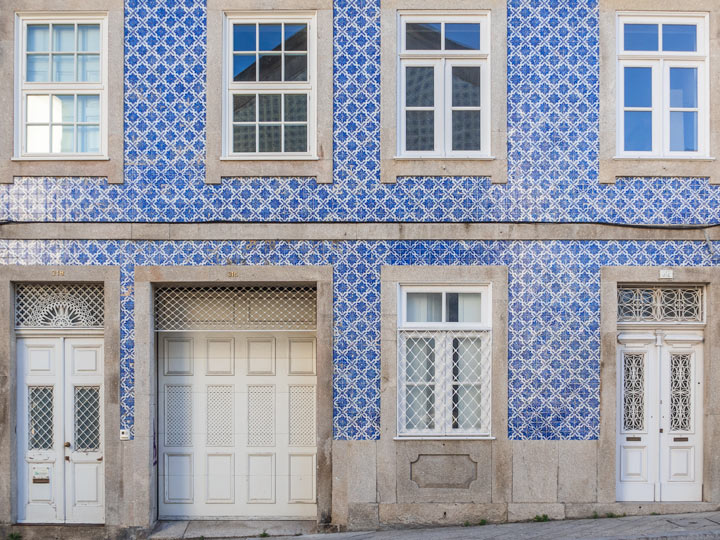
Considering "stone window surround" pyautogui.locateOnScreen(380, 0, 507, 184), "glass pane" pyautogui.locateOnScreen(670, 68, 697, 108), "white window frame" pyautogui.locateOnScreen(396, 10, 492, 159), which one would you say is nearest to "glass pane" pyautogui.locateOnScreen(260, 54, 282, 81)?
"stone window surround" pyautogui.locateOnScreen(380, 0, 507, 184)

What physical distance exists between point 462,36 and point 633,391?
4627 mm

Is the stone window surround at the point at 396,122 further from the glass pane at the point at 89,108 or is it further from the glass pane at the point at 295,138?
the glass pane at the point at 89,108

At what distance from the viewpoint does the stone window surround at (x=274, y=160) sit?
6.56 meters

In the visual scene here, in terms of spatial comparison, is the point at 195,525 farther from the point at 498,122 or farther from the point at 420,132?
the point at 498,122

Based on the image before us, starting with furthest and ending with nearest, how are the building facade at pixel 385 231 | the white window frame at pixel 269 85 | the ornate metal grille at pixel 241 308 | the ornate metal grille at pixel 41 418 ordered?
1. the ornate metal grille at pixel 241 308
2. the ornate metal grille at pixel 41 418
3. the white window frame at pixel 269 85
4. the building facade at pixel 385 231

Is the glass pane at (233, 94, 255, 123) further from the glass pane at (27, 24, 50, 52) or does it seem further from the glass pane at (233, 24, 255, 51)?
the glass pane at (27, 24, 50, 52)

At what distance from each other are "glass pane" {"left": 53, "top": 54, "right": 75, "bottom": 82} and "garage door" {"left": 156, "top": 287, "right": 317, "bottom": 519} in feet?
9.26

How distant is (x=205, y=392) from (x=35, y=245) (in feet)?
8.40

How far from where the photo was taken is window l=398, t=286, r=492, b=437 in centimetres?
662

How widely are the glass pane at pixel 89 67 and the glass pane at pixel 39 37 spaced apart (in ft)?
1.37

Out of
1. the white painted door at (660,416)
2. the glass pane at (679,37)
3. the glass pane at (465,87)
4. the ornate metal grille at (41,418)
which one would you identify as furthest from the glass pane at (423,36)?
the ornate metal grille at (41,418)

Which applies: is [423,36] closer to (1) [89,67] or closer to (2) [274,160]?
(2) [274,160]

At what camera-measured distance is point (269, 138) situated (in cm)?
673

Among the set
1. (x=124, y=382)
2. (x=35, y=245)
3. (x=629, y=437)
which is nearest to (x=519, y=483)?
(x=629, y=437)
